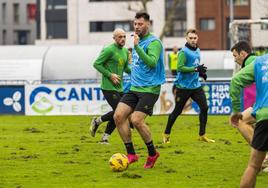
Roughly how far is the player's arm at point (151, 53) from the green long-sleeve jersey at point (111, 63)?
368cm

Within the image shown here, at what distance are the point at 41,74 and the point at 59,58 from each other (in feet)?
4.44

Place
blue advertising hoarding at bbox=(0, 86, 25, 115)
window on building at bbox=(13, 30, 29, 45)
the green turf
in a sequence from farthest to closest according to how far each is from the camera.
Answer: window on building at bbox=(13, 30, 29, 45), blue advertising hoarding at bbox=(0, 86, 25, 115), the green turf

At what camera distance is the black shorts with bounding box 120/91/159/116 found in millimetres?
14414

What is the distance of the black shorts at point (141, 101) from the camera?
47.3 ft

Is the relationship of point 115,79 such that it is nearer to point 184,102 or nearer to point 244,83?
point 184,102

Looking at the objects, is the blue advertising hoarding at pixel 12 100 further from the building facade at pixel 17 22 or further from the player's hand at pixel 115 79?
the building facade at pixel 17 22

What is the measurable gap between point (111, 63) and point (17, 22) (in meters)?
97.0

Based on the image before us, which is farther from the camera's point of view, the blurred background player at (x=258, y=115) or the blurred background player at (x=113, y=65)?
the blurred background player at (x=113, y=65)

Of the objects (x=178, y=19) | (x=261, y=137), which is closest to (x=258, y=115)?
(x=261, y=137)

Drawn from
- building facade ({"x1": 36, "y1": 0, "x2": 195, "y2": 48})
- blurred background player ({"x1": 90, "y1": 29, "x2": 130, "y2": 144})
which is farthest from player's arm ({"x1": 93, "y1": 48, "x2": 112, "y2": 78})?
building facade ({"x1": 36, "y1": 0, "x2": 195, "y2": 48})

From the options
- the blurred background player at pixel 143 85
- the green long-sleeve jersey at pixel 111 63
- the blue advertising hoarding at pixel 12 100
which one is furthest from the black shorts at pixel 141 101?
the blue advertising hoarding at pixel 12 100

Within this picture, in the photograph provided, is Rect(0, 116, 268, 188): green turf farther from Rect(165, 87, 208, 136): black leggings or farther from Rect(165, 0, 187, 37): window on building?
Rect(165, 0, 187, 37): window on building

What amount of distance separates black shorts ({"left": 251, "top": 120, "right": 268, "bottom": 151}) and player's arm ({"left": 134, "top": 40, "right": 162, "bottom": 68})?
394cm

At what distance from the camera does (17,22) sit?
11425 centimetres
